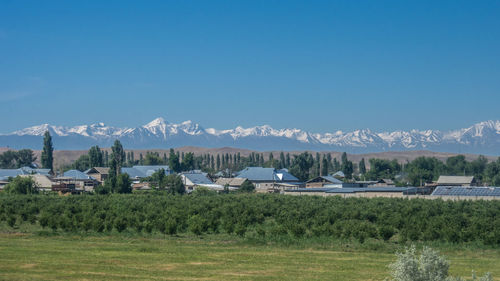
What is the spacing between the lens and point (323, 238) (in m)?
40.9

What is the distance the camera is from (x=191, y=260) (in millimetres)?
30797

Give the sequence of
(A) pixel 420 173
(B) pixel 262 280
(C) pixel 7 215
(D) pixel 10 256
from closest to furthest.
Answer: (B) pixel 262 280
(D) pixel 10 256
(C) pixel 7 215
(A) pixel 420 173

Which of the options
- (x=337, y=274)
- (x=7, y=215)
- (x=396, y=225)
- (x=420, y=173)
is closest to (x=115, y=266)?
(x=337, y=274)

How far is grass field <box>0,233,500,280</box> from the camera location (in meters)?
26.7

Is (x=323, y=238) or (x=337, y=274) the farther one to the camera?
(x=323, y=238)

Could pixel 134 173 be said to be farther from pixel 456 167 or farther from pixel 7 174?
pixel 456 167

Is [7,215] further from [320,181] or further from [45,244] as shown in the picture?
[320,181]

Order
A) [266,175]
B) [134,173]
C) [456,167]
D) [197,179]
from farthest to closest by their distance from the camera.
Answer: [456,167] → [134,173] → [266,175] → [197,179]

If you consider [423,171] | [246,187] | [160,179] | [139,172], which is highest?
[139,172]

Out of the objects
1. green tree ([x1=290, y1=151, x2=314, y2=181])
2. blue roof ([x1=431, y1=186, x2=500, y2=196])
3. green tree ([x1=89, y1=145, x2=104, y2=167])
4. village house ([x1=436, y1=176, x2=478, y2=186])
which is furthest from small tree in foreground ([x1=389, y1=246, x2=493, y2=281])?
green tree ([x1=89, y1=145, x2=104, y2=167])

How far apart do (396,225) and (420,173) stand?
10249 centimetres

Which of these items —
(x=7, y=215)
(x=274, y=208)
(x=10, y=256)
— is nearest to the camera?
(x=10, y=256)

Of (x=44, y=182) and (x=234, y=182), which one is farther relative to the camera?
(x=234, y=182)

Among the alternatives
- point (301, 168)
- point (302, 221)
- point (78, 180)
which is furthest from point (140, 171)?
point (302, 221)
